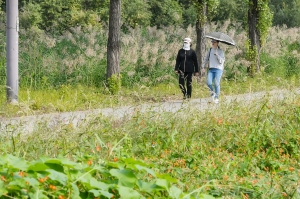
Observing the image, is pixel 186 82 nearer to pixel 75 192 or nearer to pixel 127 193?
pixel 127 193

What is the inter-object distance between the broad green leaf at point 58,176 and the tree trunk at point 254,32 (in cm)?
1989

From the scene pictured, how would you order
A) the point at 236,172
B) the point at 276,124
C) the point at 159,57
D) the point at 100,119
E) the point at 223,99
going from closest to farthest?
1. the point at 236,172
2. the point at 100,119
3. the point at 276,124
4. the point at 223,99
5. the point at 159,57

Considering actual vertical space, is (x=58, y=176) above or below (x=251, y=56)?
above

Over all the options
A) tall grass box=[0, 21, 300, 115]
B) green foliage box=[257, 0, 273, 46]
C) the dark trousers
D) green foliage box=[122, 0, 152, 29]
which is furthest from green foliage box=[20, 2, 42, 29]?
the dark trousers

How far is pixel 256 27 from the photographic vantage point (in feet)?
79.9

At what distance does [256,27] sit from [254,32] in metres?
0.22

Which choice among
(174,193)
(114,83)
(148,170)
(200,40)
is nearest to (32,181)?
(148,170)

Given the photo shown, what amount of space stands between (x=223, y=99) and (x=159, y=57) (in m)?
9.21

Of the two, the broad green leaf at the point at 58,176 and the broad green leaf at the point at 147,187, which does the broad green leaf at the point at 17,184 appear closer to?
the broad green leaf at the point at 58,176

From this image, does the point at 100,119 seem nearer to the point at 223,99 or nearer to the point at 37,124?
the point at 37,124

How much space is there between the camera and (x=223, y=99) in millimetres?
11578

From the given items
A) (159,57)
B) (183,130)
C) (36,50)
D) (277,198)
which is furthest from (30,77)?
(277,198)

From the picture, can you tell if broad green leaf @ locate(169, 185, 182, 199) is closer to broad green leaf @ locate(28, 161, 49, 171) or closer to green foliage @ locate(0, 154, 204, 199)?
green foliage @ locate(0, 154, 204, 199)

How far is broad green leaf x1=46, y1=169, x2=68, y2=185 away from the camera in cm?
436
